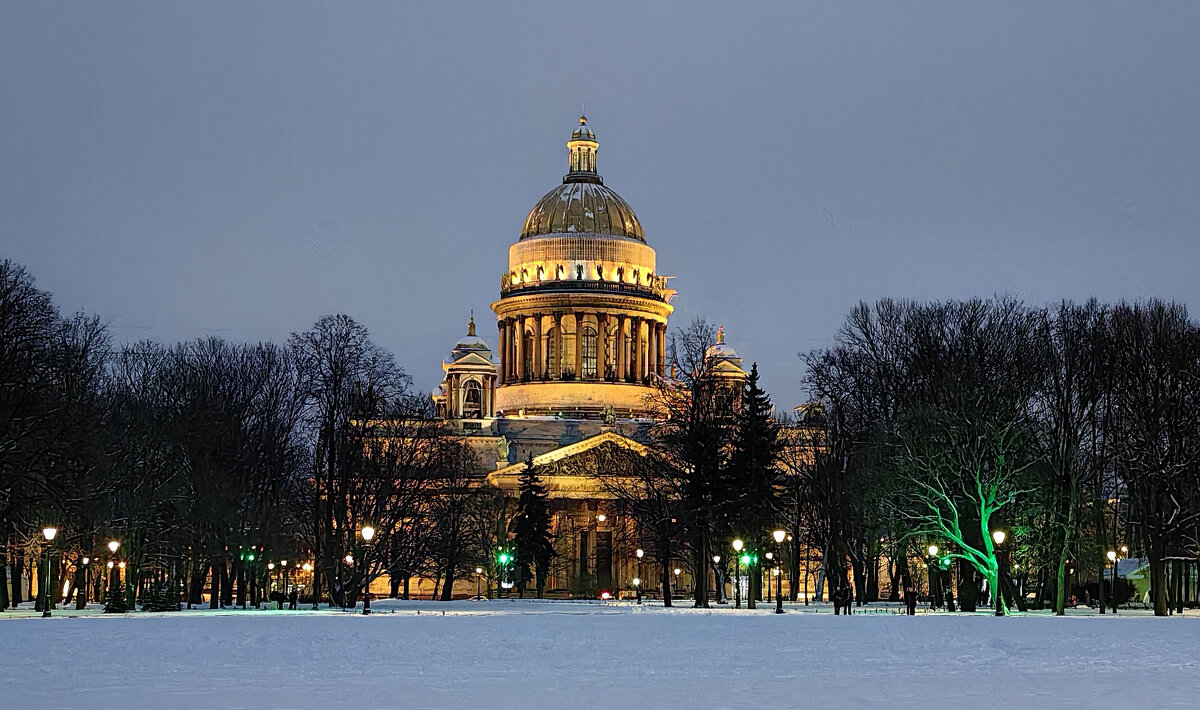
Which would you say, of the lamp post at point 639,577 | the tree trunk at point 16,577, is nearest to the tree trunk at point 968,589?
the lamp post at point 639,577

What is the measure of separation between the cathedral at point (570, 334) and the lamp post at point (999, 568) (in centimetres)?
7227

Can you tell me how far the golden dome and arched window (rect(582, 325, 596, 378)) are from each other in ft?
25.9

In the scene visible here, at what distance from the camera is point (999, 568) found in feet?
208

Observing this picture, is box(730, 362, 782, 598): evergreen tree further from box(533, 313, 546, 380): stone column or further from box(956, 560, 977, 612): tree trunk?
box(533, 313, 546, 380): stone column

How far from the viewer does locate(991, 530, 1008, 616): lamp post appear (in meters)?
57.4

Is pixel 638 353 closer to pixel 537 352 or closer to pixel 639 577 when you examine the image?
pixel 537 352

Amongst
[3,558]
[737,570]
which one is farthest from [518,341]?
[3,558]

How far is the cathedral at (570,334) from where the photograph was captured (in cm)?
14275

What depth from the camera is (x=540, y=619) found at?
170 feet

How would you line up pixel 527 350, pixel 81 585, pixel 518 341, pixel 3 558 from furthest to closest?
pixel 527 350 < pixel 518 341 < pixel 81 585 < pixel 3 558

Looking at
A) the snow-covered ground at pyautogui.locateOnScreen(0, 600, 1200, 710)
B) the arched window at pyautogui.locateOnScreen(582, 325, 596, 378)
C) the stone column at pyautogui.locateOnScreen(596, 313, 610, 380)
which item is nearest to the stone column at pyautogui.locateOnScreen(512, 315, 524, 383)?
the arched window at pyautogui.locateOnScreen(582, 325, 596, 378)

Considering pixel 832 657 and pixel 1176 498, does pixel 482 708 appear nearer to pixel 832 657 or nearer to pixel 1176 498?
pixel 832 657

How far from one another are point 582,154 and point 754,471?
3387 inches

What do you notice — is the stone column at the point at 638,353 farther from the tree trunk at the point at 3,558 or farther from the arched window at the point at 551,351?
the tree trunk at the point at 3,558
